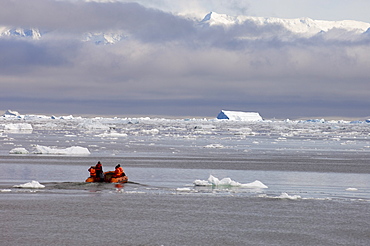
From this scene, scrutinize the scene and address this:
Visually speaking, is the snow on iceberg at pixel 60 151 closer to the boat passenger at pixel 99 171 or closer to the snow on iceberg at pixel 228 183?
the boat passenger at pixel 99 171

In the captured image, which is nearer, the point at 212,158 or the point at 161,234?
the point at 161,234

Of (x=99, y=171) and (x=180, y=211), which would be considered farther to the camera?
→ (x=99, y=171)

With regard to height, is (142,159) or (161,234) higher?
(142,159)

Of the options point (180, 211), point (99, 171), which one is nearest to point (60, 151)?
point (99, 171)

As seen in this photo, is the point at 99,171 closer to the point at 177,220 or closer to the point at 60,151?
the point at 177,220

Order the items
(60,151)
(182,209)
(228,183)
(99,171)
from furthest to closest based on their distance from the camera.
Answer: (60,151) < (99,171) < (228,183) < (182,209)

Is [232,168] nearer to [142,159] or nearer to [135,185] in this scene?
[142,159]

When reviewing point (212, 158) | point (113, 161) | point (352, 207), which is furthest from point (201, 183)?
point (212, 158)

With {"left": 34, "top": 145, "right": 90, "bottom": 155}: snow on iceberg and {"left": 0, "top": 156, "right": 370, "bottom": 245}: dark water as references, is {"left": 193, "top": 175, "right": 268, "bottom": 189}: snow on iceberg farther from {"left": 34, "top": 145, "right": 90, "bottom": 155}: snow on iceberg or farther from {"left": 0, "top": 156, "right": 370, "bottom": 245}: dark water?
{"left": 34, "top": 145, "right": 90, "bottom": 155}: snow on iceberg

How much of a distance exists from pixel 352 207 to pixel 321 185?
6258 mm

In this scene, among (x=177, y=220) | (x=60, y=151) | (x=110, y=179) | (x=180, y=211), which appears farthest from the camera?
(x=60, y=151)

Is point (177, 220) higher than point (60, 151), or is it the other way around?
point (60, 151)

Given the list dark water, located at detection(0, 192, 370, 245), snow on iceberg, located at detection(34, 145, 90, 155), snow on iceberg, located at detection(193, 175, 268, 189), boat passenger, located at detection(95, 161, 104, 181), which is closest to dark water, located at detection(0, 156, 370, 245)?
dark water, located at detection(0, 192, 370, 245)

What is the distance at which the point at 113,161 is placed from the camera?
1345 inches
